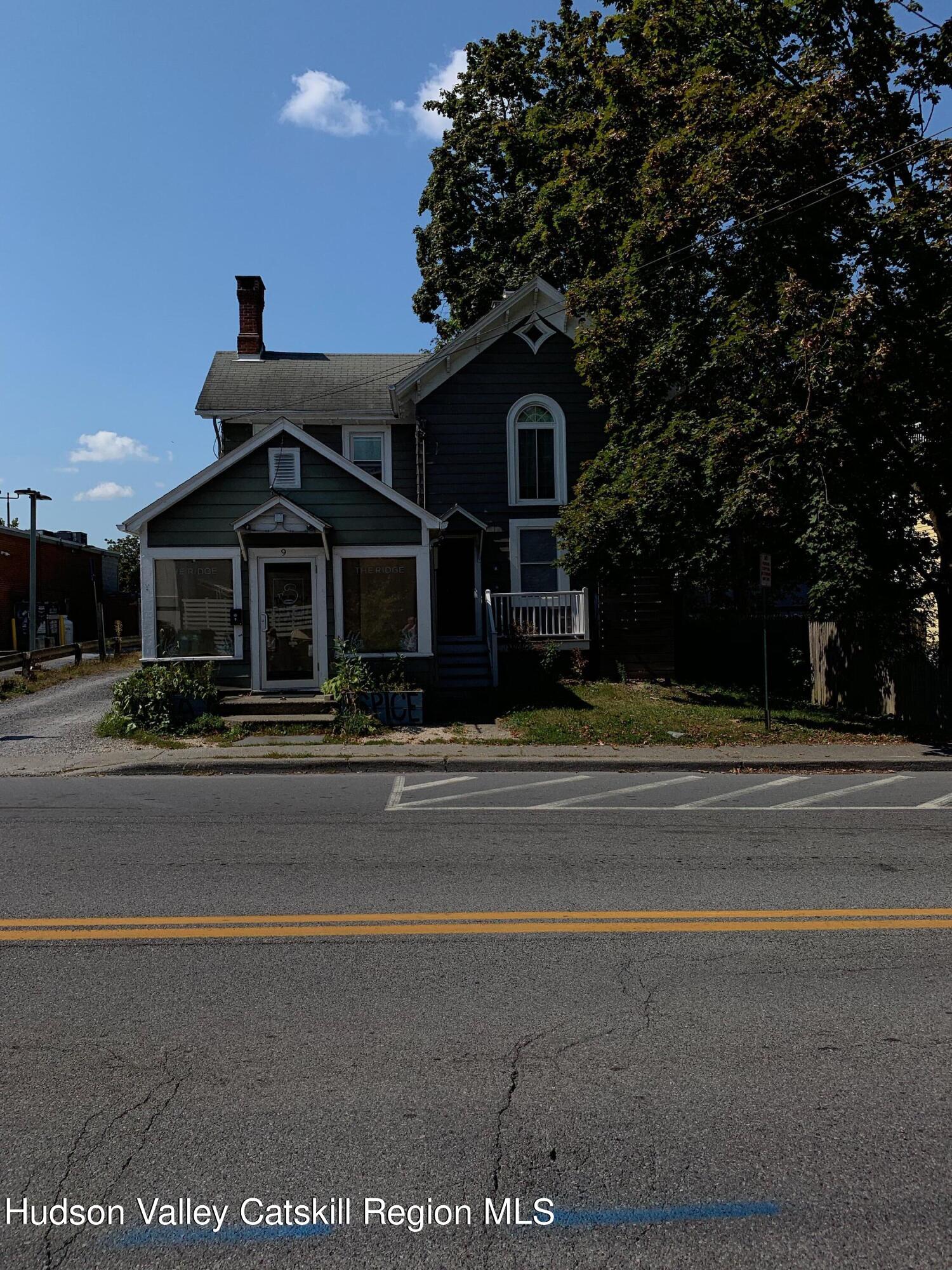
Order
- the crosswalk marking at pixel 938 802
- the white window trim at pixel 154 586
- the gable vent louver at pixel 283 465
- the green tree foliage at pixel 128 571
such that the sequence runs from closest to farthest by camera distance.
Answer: the crosswalk marking at pixel 938 802
the white window trim at pixel 154 586
the gable vent louver at pixel 283 465
the green tree foliage at pixel 128 571

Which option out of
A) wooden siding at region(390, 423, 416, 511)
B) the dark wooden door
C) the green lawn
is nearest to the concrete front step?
the green lawn

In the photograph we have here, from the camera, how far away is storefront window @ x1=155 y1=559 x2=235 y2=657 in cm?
1536

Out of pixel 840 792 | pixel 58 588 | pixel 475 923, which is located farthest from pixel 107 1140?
pixel 58 588

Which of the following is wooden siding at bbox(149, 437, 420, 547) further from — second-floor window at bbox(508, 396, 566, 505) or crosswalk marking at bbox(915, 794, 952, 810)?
crosswalk marking at bbox(915, 794, 952, 810)

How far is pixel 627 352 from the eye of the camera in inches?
640

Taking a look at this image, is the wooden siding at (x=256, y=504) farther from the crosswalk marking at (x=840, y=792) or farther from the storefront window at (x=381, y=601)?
the crosswalk marking at (x=840, y=792)

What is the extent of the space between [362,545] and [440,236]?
1790cm

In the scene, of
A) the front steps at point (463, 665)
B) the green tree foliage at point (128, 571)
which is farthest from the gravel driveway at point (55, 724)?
the green tree foliage at point (128, 571)

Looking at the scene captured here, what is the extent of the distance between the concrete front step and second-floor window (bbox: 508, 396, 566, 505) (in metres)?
7.80

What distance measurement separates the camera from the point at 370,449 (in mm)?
20781

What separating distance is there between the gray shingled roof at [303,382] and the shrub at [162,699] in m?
8.64

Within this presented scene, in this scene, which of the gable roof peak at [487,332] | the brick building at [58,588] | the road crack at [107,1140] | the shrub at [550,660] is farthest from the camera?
the brick building at [58,588]

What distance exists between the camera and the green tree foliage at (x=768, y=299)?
12547mm

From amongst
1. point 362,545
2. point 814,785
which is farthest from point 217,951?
point 362,545
